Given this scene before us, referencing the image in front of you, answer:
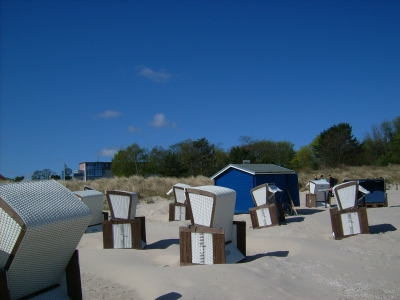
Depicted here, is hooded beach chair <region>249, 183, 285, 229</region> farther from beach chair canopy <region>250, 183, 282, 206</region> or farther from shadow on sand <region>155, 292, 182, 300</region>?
shadow on sand <region>155, 292, 182, 300</region>

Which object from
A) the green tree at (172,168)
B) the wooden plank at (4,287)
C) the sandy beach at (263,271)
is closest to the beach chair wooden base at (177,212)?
the sandy beach at (263,271)

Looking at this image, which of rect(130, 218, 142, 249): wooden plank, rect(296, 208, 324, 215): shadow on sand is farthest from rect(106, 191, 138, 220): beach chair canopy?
rect(296, 208, 324, 215): shadow on sand

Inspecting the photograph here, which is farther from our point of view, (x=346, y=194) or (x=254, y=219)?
(x=254, y=219)

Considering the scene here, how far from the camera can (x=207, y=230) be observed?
9.46m

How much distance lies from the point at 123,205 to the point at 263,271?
18.9 feet

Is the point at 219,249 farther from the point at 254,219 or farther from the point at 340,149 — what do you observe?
the point at 340,149

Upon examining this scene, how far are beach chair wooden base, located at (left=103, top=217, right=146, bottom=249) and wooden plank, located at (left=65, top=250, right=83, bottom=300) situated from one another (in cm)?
676

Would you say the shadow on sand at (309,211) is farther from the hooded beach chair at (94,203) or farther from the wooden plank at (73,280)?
the wooden plank at (73,280)

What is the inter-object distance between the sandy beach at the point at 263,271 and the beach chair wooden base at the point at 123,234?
1.33 feet

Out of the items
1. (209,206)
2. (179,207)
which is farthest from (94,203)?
(209,206)

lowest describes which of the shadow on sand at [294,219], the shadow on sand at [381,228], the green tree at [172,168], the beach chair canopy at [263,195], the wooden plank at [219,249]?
the shadow on sand at [381,228]

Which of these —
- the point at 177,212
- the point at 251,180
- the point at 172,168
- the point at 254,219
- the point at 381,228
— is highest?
the point at 172,168

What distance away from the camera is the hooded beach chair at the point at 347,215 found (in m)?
14.0

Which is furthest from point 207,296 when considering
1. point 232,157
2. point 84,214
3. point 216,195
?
point 232,157
